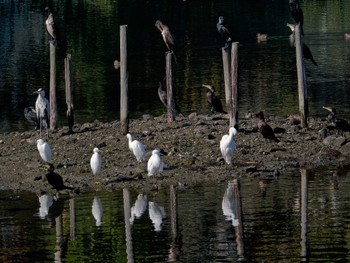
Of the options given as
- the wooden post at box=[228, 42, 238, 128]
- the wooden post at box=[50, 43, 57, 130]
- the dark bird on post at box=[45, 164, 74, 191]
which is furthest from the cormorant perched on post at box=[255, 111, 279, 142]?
the wooden post at box=[50, 43, 57, 130]

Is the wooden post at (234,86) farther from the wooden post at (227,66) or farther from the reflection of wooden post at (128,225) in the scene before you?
the reflection of wooden post at (128,225)

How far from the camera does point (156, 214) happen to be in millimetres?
24703

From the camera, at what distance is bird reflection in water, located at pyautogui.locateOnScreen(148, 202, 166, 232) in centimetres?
2358

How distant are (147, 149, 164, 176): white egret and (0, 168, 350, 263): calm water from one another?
0.91 meters

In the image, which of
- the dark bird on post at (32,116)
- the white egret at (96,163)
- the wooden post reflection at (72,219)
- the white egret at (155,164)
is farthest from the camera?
the dark bird on post at (32,116)

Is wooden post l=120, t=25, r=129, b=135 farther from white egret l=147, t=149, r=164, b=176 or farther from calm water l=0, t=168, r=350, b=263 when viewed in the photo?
calm water l=0, t=168, r=350, b=263

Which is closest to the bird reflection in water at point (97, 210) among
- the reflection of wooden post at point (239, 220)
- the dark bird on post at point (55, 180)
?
the dark bird on post at point (55, 180)

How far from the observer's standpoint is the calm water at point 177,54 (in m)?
44.8

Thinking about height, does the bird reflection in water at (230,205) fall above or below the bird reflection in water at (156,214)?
above

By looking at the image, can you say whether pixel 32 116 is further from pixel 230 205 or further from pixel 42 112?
pixel 230 205

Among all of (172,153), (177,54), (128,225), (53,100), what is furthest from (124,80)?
(177,54)

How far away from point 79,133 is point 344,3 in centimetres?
5840

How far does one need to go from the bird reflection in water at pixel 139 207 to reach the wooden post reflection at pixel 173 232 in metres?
0.62

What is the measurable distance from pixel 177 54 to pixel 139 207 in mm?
37044
